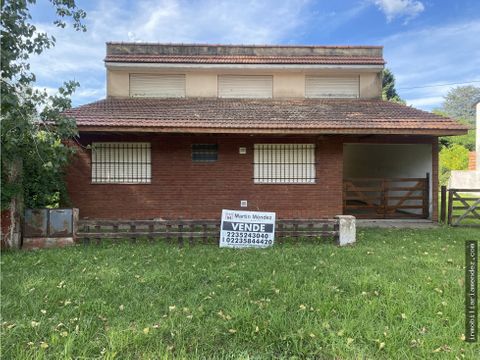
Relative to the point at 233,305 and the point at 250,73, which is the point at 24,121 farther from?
the point at 250,73

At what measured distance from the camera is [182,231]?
6.89 metres

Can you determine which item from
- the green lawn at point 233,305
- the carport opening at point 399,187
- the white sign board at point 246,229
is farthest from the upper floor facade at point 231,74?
the green lawn at point 233,305

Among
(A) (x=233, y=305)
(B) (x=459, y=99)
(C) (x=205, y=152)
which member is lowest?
(A) (x=233, y=305)

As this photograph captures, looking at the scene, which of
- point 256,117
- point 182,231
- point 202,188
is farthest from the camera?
point 202,188

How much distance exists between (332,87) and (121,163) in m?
8.28

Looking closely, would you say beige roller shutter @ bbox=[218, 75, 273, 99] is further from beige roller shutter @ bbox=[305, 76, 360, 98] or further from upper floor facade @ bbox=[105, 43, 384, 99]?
beige roller shutter @ bbox=[305, 76, 360, 98]

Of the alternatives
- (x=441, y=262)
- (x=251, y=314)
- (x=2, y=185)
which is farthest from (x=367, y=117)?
(x=2, y=185)

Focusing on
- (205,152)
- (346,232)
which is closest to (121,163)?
(205,152)

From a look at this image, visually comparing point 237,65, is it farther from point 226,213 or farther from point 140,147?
point 226,213

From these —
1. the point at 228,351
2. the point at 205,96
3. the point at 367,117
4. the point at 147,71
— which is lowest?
the point at 228,351

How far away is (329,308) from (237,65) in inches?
396

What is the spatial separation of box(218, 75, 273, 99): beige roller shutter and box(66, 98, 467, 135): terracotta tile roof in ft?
2.82

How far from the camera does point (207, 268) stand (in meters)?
5.09

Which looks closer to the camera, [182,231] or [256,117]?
[182,231]
